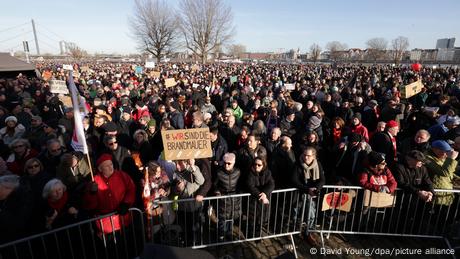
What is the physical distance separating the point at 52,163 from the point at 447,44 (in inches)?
5713

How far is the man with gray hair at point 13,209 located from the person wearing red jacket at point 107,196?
67cm

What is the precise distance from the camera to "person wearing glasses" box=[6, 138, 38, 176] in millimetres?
4875

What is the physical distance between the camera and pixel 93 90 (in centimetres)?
1353

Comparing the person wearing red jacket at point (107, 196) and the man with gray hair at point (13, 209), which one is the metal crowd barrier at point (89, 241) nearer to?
the person wearing red jacket at point (107, 196)

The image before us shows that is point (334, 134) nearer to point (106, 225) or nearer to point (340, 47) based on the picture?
point (106, 225)

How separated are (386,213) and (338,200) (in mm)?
997

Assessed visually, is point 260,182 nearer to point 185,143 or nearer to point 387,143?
point 185,143

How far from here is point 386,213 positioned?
4805 millimetres

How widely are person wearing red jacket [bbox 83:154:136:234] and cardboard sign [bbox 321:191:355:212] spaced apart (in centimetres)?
305

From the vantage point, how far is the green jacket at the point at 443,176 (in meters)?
4.39

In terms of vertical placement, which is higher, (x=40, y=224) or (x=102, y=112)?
(x=102, y=112)

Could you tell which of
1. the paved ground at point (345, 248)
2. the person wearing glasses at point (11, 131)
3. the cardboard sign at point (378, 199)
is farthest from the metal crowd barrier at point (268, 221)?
the person wearing glasses at point (11, 131)

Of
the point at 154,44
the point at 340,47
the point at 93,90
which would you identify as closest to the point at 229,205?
the point at 93,90

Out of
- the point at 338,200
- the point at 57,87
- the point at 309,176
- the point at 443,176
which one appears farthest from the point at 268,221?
the point at 57,87
